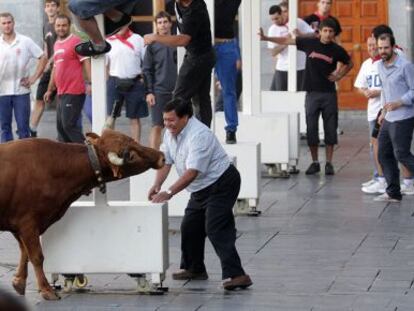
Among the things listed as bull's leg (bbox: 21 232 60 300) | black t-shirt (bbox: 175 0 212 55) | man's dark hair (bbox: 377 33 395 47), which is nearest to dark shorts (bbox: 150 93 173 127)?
man's dark hair (bbox: 377 33 395 47)

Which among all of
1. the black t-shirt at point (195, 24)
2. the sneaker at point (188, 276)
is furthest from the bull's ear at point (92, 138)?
the black t-shirt at point (195, 24)

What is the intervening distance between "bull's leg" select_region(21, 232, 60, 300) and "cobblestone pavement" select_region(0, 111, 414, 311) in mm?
92

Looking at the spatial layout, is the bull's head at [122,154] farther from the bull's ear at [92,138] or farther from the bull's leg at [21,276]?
the bull's leg at [21,276]

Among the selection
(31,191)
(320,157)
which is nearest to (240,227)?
(31,191)

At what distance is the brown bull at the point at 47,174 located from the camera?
945cm

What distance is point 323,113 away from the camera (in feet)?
55.8

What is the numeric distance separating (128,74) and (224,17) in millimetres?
3875

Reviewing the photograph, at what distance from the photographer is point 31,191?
946 cm

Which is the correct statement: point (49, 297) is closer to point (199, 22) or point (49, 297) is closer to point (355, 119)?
point (199, 22)

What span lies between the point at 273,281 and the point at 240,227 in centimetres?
275

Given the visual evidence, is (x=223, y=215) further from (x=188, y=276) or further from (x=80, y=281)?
(x=80, y=281)

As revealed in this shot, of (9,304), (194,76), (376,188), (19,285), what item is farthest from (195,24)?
(9,304)

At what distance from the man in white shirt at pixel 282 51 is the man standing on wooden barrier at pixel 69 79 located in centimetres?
404

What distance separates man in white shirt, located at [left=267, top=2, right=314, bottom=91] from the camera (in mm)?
20191
